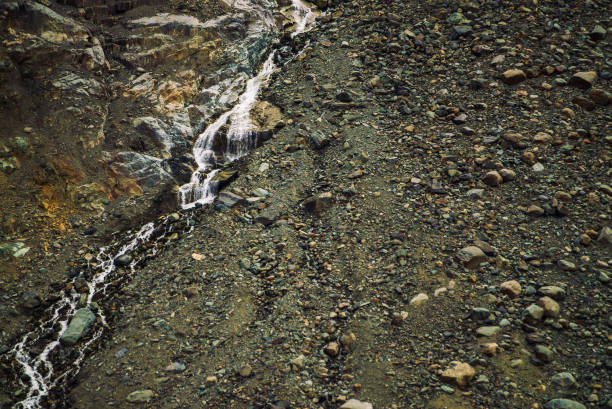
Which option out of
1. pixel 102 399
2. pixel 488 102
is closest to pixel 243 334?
pixel 102 399

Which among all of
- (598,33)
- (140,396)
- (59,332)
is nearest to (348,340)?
(140,396)

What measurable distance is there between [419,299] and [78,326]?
9.82 m

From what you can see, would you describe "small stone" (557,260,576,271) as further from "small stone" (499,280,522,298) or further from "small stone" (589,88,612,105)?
"small stone" (589,88,612,105)

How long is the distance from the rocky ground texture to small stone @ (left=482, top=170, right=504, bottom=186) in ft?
0.19

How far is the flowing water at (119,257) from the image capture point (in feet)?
29.7

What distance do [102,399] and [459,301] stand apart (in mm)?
8930

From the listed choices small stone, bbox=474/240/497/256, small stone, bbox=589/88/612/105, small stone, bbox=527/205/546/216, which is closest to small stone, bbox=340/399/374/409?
small stone, bbox=474/240/497/256

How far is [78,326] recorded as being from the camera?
9.89 metres

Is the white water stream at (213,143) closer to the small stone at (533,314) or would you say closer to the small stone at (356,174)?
the small stone at (356,174)

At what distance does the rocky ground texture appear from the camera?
285 inches

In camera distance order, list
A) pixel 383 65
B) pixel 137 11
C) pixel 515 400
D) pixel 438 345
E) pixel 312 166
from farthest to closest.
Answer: pixel 137 11 < pixel 383 65 < pixel 312 166 < pixel 438 345 < pixel 515 400

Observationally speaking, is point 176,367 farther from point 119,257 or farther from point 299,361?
point 119,257

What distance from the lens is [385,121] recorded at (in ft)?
43.4

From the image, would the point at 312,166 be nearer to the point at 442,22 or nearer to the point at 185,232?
the point at 185,232
